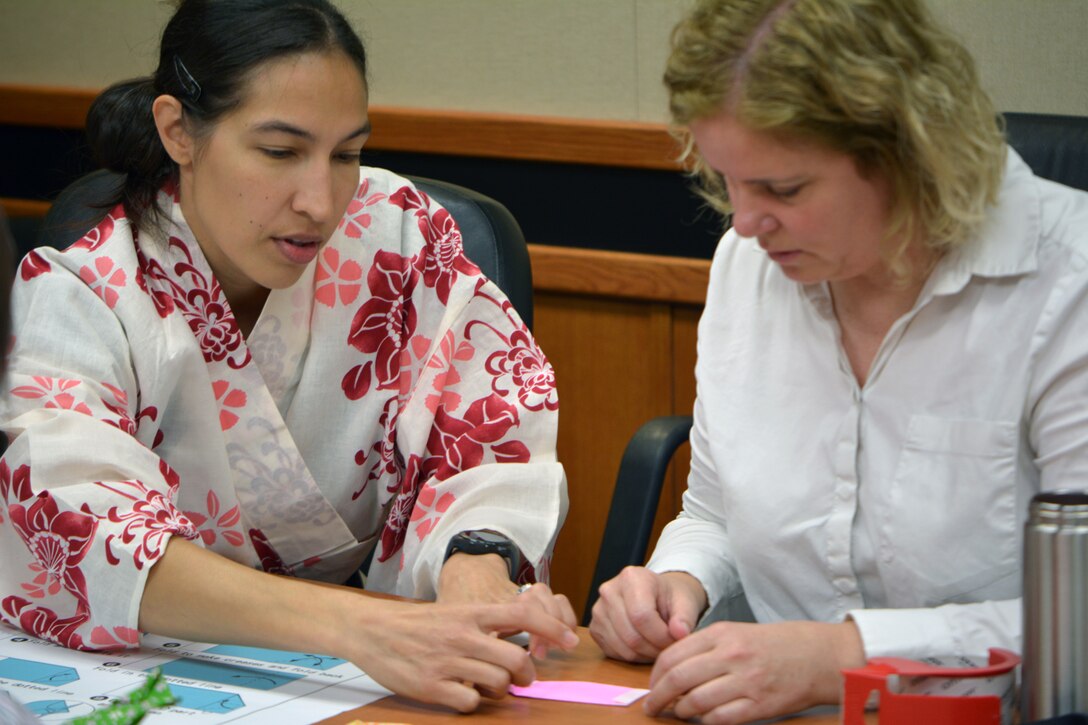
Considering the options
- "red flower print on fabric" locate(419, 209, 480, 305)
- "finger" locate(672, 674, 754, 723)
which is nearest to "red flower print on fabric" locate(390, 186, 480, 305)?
"red flower print on fabric" locate(419, 209, 480, 305)

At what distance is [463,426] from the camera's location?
1.87 m

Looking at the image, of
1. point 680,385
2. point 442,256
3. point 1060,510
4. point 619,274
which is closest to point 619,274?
point 619,274

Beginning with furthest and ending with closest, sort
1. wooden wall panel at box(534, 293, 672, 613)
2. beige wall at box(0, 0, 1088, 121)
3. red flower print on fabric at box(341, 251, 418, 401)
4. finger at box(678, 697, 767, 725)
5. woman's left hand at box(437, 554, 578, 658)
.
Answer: wooden wall panel at box(534, 293, 672, 613)
beige wall at box(0, 0, 1088, 121)
red flower print on fabric at box(341, 251, 418, 401)
woman's left hand at box(437, 554, 578, 658)
finger at box(678, 697, 767, 725)

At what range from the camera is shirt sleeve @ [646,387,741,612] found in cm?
160

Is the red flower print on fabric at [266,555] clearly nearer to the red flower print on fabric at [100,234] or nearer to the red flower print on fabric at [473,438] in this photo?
the red flower print on fabric at [473,438]

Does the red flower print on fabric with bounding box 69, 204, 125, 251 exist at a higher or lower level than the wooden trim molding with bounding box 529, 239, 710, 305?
lower

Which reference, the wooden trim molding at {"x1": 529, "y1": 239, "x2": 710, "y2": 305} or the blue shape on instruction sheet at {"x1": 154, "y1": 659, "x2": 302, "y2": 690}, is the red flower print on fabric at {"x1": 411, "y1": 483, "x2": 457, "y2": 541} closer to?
the blue shape on instruction sheet at {"x1": 154, "y1": 659, "x2": 302, "y2": 690}

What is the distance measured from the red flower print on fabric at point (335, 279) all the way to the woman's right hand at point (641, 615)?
1.98 feet

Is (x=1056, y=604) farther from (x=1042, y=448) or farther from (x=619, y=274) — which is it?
(x=619, y=274)

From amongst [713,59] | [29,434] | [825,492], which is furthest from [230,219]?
[825,492]

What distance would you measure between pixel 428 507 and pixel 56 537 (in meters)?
0.49

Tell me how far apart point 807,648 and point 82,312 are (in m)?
0.93

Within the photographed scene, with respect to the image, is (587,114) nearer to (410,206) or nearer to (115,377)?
(410,206)

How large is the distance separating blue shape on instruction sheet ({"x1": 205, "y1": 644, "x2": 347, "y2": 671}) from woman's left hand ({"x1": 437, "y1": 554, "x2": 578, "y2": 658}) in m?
0.16
